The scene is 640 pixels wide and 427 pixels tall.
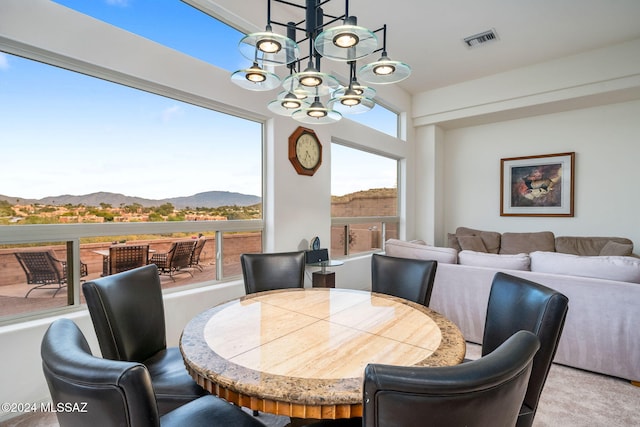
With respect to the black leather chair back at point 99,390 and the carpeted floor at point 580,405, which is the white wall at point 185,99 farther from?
the black leather chair back at point 99,390

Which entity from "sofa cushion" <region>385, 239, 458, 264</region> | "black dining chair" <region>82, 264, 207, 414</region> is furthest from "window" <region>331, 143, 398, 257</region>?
"black dining chair" <region>82, 264, 207, 414</region>

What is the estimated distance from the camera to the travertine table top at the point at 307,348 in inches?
36.3

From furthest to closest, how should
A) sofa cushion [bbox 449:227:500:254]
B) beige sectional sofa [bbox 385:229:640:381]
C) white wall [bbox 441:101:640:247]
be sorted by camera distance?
sofa cushion [bbox 449:227:500:254]
white wall [bbox 441:101:640:247]
beige sectional sofa [bbox 385:229:640:381]

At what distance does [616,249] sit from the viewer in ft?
13.2

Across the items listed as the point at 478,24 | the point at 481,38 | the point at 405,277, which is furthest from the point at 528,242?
the point at 405,277

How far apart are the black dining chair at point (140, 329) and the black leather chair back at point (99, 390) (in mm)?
700

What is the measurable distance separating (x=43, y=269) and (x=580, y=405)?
3.51 m

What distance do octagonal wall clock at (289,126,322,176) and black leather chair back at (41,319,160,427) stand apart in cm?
285

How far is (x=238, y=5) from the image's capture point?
9.46 feet

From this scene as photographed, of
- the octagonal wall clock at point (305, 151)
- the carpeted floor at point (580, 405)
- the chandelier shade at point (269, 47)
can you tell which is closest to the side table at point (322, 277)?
the octagonal wall clock at point (305, 151)

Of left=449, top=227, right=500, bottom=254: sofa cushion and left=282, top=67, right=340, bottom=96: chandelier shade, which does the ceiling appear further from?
left=449, top=227, right=500, bottom=254: sofa cushion

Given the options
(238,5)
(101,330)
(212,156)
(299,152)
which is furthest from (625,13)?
(101,330)

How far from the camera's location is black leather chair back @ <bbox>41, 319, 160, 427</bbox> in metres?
0.68

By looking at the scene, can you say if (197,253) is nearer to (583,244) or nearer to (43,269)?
(43,269)
